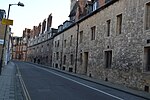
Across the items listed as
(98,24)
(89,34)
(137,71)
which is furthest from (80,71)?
(137,71)

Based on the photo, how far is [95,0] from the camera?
109ft

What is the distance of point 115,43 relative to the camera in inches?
949

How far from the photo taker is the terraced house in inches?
763

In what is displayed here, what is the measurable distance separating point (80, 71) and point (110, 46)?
10.6m

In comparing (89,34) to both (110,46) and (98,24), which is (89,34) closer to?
(98,24)

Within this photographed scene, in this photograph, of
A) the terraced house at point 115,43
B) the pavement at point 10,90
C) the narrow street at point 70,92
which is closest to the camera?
the pavement at point 10,90

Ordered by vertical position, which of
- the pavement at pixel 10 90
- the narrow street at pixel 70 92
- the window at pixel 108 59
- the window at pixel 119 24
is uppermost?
the window at pixel 119 24

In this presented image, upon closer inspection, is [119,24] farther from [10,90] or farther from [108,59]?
[10,90]

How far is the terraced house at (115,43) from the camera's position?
63.6 feet

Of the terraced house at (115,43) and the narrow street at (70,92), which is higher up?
the terraced house at (115,43)

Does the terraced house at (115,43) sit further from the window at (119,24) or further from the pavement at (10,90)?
the pavement at (10,90)

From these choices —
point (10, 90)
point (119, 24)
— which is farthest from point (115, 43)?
point (10, 90)

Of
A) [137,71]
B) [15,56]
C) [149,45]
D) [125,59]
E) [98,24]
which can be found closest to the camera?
[149,45]

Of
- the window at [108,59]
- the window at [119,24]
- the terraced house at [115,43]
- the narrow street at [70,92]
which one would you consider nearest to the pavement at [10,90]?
the narrow street at [70,92]
